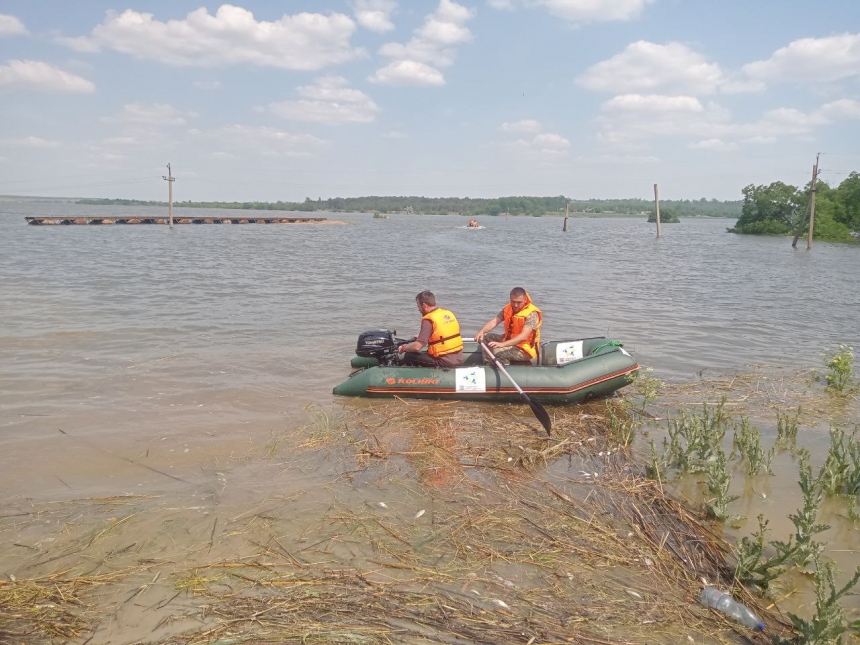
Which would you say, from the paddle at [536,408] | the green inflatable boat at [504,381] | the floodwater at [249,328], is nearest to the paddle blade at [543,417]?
the paddle at [536,408]

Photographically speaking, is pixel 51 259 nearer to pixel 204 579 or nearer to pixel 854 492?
pixel 204 579

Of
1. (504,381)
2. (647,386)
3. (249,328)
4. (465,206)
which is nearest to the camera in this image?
(504,381)

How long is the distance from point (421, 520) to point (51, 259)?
24.2 metres

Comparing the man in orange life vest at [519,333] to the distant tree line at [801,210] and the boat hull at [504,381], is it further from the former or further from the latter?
A: the distant tree line at [801,210]

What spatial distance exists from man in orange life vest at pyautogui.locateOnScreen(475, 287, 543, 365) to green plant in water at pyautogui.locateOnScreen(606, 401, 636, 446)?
1308 millimetres

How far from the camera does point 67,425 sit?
6566mm

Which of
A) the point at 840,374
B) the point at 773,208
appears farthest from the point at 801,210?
the point at 840,374

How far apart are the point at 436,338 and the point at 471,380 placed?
745 millimetres

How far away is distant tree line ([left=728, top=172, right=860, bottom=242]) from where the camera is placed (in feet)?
129

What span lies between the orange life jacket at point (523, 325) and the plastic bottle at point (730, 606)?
449cm

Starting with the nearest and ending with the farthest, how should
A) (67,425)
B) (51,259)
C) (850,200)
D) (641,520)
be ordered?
1. (641,520)
2. (67,425)
3. (51,259)
4. (850,200)

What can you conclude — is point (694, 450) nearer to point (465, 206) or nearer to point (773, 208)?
point (773, 208)

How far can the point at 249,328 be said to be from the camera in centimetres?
1196

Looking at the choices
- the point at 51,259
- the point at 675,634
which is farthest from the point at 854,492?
the point at 51,259
